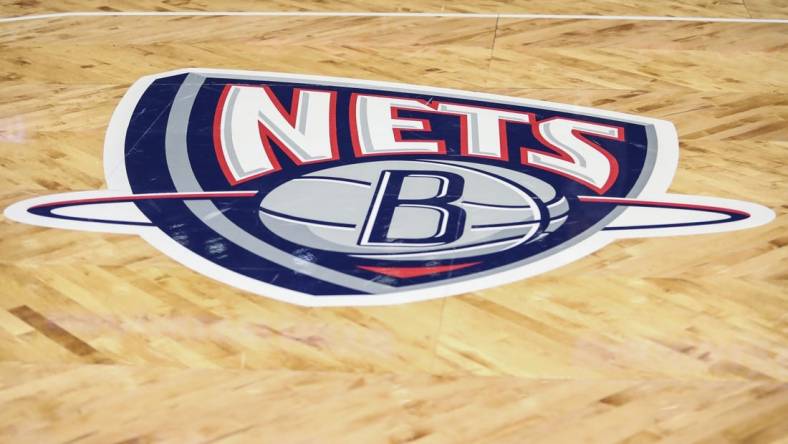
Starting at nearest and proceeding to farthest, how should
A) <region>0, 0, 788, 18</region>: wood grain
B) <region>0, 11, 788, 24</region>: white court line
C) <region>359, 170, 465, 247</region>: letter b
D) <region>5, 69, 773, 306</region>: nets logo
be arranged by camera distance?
1. <region>5, 69, 773, 306</region>: nets logo
2. <region>359, 170, 465, 247</region>: letter b
3. <region>0, 11, 788, 24</region>: white court line
4. <region>0, 0, 788, 18</region>: wood grain

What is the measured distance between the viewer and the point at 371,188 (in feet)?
12.8

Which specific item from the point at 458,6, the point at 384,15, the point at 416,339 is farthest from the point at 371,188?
the point at 458,6

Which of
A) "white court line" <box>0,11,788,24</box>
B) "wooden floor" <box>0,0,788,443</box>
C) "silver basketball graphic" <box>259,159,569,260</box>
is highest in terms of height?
"white court line" <box>0,11,788,24</box>

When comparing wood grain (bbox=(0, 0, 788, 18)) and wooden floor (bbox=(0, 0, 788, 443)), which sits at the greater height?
wood grain (bbox=(0, 0, 788, 18))

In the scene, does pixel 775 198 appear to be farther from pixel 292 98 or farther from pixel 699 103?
pixel 292 98

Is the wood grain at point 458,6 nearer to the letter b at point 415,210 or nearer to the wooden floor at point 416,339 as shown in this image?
the wooden floor at point 416,339

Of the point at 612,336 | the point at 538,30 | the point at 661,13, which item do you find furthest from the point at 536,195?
the point at 661,13

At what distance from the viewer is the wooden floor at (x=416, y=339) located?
111 inches

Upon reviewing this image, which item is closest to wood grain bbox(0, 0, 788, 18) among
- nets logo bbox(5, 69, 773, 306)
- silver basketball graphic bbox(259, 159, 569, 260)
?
nets logo bbox(5, 69, 773, 306)

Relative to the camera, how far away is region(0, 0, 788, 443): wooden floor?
111 inches

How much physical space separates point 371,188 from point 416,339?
883 mm

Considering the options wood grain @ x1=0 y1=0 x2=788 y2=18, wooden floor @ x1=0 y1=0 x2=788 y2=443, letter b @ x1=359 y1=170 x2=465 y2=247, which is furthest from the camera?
wood grain @ x1=0 y1=0 x2=788 y2=18

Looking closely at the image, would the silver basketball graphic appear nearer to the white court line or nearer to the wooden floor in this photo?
the wooden floor

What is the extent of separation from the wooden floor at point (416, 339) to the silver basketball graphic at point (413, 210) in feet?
0.92
